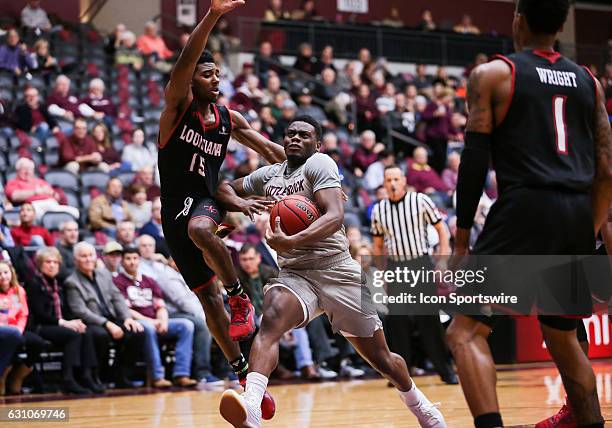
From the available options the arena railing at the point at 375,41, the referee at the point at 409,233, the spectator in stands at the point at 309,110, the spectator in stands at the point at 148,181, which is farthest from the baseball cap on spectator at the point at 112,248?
the arena railing at the point at 375,41

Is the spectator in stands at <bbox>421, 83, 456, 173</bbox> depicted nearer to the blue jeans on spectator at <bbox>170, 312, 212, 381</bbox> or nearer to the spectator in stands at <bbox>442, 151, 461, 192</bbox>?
the spectator in stands at <bbox>442, 151, 461, 192</bbox>

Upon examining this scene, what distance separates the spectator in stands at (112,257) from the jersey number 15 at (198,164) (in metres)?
4.34

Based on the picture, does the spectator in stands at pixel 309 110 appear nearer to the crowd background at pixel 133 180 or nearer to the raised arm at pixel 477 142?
the crowd background at pixel 133 180

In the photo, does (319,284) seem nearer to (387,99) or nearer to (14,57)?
(14,57)

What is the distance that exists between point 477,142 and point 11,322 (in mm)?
6103

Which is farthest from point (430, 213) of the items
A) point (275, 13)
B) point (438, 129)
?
point (275, 13)

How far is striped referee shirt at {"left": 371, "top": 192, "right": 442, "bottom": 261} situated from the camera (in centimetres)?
941

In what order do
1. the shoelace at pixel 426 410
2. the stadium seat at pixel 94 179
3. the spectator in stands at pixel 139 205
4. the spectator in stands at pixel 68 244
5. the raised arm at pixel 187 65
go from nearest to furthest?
1. the shoelace at pixel 426 410
2. the raised arm at pixel 187 65
3. the spectator in stands at pixel 68 244
4. the spectator in stands at pixel 139 205
5. the stadium seat at pixel 94 179

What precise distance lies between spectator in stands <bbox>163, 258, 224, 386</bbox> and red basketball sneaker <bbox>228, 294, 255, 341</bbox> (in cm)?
414

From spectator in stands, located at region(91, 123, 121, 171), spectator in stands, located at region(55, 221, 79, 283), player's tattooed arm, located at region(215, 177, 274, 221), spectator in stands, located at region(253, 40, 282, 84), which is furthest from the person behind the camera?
spectator in stands, located at region(253, 40, 282, 84)

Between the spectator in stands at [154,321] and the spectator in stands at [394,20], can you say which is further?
the spectator in stands at [394,20]

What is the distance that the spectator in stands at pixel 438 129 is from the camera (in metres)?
16.7

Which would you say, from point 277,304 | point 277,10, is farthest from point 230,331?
point 277,10

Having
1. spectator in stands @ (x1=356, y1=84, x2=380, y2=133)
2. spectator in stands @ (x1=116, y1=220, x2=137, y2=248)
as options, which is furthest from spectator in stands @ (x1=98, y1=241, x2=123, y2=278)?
spectator in stands @ (x1=356, y1=84, x2=380, y2=133)
